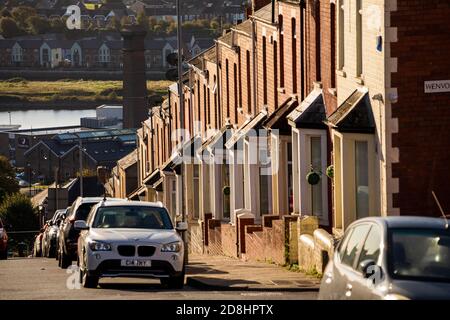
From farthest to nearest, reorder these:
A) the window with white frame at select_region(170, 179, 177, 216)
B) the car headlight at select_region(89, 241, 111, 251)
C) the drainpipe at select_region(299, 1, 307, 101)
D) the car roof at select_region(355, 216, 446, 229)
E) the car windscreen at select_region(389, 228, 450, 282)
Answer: the window with white frame at select_region(170, 179, 177, 216) → the drainpipe at select_region(299, 1, 307, 101) → the car headlight at select_region(89, 241, 111, 251) → the car roof at select_region(355, 216, 446, 229) → the car windscreen at select_region(389, 228, 450, 282)

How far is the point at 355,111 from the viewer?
85.6 feet

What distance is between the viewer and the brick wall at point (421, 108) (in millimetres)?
24422

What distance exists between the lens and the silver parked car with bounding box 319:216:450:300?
13.8 m

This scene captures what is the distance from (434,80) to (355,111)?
76.5 inches

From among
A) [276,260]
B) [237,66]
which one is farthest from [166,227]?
[237,66]

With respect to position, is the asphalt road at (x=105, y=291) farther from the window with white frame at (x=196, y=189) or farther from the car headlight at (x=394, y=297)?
the window with white frame at (x=196, y=189)

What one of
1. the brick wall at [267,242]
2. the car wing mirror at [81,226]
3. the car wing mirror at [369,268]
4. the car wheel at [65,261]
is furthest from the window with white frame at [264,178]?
the car wing mirror at [369,268]

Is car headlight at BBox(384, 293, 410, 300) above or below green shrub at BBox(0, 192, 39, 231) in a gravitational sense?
above

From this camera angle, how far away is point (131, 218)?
2475 cm

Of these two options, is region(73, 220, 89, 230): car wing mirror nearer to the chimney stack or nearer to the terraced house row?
the terraced house row

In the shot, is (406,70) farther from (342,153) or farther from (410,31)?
(342,153)

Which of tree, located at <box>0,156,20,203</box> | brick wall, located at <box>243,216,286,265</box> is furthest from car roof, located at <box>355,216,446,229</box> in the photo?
tree, located at <box>0,156,20,203</box>

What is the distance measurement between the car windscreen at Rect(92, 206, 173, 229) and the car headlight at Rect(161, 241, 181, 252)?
42.8 inches

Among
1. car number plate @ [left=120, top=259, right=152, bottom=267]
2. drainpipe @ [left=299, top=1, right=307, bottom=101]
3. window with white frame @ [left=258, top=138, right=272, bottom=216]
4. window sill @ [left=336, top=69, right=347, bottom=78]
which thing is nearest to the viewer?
car number plate @ [left=120, top=259, right=152, bottom=267]
